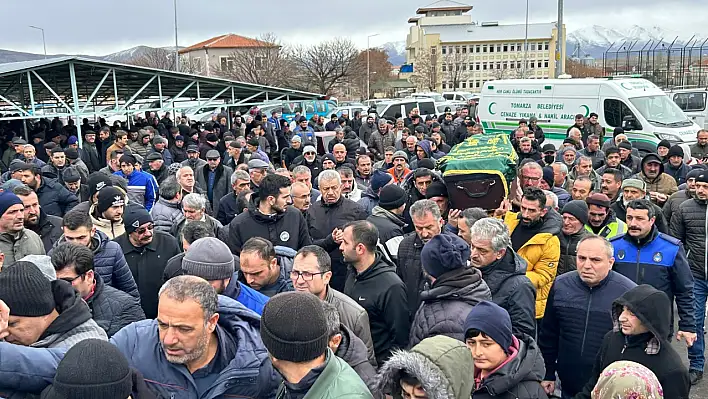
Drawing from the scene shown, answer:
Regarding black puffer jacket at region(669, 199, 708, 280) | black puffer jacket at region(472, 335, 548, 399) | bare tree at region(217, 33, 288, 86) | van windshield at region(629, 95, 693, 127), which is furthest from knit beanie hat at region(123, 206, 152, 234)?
bare tree at region(217, 33, 288, 86)

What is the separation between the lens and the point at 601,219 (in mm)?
5852

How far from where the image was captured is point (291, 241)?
580cm

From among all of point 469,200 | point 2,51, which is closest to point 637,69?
point 469,200

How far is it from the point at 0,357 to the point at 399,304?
2.44 m

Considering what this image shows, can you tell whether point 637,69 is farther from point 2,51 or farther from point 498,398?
point 2,51

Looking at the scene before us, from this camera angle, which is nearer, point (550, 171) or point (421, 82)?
point (550, 171)

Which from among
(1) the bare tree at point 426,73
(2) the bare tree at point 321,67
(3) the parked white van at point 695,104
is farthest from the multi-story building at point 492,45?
(3) the parked white van at point 695,104

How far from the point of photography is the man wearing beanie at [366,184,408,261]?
5832 mm

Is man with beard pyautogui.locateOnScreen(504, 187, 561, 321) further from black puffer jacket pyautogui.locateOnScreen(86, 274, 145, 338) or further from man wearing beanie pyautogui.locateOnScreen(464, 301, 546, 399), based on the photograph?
black puffer jacket pyautogui.locateOnScreen(86, 274, 145, 338)

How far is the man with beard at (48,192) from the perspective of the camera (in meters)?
7.36

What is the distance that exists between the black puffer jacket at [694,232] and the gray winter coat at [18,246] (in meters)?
6.10

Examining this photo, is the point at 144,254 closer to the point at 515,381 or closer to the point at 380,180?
the point at 380,180

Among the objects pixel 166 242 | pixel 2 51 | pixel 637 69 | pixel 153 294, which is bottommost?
pixel 153 294

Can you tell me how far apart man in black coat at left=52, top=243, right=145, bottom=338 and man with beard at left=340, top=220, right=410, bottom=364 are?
150 centimetres
